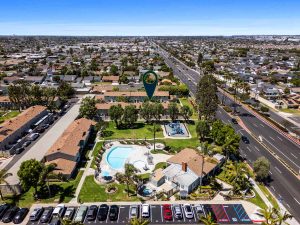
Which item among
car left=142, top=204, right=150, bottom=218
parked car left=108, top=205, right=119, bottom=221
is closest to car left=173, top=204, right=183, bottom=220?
car left=142, top=204, right=150, bottom=218

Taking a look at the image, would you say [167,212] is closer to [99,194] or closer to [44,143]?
[99,194]

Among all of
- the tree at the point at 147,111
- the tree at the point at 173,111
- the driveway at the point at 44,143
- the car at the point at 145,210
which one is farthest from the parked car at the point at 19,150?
the tree at the point at 173,111

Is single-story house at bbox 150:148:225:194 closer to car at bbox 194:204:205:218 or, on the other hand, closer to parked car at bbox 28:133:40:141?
car at bbox 194:204:205:218

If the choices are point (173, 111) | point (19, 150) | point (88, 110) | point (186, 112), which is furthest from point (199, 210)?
point (88, 110)

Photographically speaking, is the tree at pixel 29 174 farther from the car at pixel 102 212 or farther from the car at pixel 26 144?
the car at pixel 26 144

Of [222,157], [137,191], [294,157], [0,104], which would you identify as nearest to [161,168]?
[137,191]

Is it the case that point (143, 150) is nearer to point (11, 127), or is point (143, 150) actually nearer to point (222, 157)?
point (222, 157)
